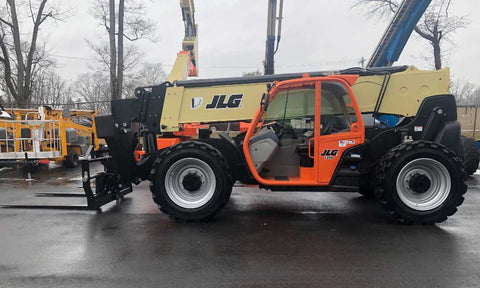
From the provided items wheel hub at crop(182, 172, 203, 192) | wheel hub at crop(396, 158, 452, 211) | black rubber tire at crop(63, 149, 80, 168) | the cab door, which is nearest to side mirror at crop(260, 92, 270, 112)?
the cab door

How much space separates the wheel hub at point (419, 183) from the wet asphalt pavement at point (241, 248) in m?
0.54

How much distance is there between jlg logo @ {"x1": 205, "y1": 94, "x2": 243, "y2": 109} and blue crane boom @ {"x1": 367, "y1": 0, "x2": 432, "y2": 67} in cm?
654

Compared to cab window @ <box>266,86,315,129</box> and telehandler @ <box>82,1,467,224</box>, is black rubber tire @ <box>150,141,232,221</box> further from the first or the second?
cab window @ <box>266,86,315,129</box>

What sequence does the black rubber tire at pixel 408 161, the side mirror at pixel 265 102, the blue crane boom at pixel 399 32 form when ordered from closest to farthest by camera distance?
1. the black rubber tire at pixel 408 161
2. the side mirror at pixel 265 102
3. the blue crane boom at pixel 399 32

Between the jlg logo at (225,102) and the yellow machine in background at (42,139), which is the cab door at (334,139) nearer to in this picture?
the jlg logo at (225,102)

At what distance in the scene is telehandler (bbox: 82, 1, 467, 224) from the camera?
450 centimetres

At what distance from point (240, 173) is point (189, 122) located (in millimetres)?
1211

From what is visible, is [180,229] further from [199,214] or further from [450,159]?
[450,159]

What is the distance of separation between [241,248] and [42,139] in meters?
8.50

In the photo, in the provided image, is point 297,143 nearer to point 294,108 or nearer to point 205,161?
point 294,108

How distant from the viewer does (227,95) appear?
5039 mm

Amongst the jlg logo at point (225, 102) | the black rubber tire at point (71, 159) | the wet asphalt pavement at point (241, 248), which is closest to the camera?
the wet asphalt pavement at point (241, 248)

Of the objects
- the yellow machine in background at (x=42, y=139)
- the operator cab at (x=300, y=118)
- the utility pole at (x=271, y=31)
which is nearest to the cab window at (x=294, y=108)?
the operator cab at (x=300, y=118)

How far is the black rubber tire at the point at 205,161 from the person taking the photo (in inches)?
180
